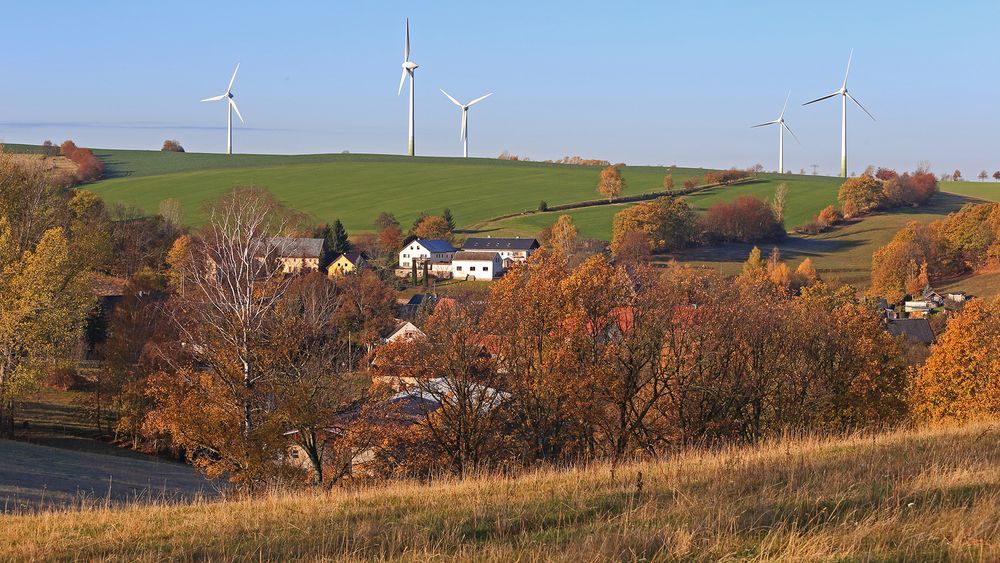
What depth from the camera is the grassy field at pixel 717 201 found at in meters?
133

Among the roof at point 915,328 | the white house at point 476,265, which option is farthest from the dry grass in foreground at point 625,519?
the white house at point 476,265

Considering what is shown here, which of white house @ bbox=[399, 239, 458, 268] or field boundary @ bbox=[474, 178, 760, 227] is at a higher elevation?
field boundary @ bbox=[474, 178, 760, 227]

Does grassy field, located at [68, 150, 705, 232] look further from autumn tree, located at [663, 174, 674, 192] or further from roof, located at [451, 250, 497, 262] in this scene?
roof, located at [451, 250, 497, 262]

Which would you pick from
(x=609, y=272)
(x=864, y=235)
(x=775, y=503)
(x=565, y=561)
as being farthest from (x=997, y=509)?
(x=864, y=235)

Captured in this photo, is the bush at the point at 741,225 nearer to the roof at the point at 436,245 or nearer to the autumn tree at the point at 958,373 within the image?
the roof at the point at 436,245

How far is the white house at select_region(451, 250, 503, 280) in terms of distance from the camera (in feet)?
373

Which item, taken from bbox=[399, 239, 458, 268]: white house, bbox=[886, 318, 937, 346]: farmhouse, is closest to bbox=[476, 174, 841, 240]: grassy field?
bbox=[399, 239, 458, 268]: white house

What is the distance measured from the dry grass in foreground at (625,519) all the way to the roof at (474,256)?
9922cm

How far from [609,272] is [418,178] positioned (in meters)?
134

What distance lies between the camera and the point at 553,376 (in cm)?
3183

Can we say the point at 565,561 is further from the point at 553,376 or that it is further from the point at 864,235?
the point at 864,235

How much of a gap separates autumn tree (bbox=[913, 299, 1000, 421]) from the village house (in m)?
74.0

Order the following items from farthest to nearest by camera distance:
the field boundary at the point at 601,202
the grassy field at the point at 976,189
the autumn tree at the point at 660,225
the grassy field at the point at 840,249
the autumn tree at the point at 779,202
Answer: the grassy field at the point at 976,189
the field boundary at the point at 601,202
the autumn tree at the point at 779,202
the autumn tree at the point at 660,225
the grassy field at the point at 840,249

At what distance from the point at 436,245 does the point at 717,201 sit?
4978 centimetres
